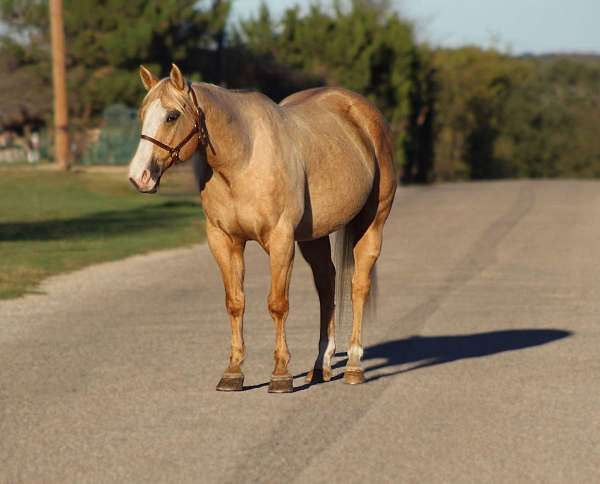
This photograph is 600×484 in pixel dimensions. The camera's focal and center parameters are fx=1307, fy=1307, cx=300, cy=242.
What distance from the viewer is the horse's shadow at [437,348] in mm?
8898

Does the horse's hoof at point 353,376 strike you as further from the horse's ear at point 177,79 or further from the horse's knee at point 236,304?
the horse's ear at point 177,79

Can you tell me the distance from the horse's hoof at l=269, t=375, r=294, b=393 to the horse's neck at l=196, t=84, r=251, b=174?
1295 millimetres

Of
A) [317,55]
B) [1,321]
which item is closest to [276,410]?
[1,321]

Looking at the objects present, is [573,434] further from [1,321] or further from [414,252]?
[414,252]

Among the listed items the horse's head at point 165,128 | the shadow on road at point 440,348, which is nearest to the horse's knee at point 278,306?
the shadow on road at point 440,348

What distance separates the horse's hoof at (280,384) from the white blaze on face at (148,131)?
5.51 ft

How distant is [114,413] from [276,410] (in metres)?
0.90

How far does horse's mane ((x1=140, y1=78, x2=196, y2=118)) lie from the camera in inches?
272

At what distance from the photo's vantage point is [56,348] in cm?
979

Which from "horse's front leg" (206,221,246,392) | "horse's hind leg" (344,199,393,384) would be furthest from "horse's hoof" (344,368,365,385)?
"horse's front leg" (206,221,246,392)

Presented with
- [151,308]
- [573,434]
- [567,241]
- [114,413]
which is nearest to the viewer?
[573,434]

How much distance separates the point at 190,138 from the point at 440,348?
3440mm

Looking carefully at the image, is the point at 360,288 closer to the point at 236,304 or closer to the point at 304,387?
the point at 304,387

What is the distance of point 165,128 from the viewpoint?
6891 millimetres
